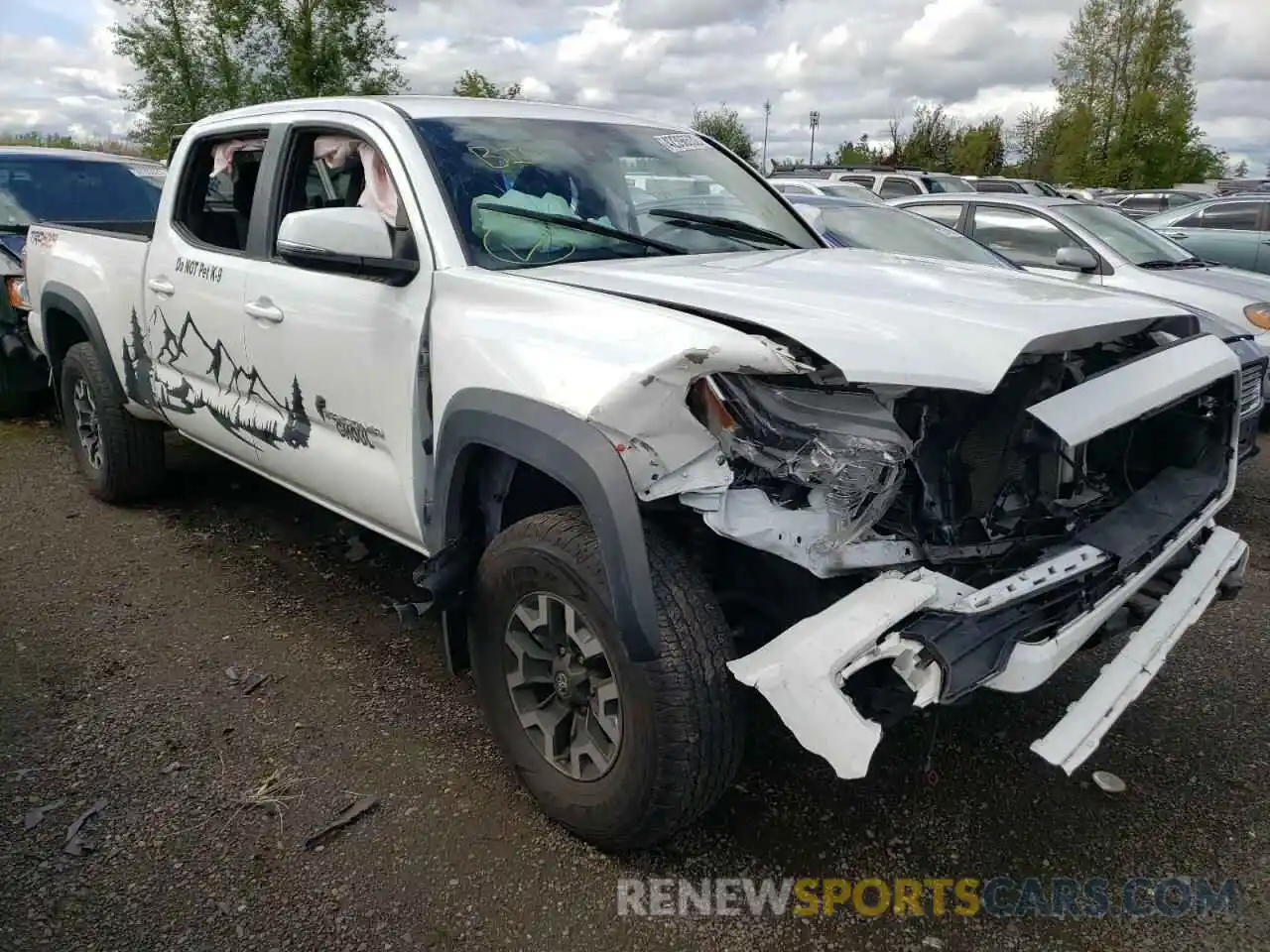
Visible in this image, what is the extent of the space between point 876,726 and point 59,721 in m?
2.58

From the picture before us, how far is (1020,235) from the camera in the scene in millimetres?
7789

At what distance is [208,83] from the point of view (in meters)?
24.7

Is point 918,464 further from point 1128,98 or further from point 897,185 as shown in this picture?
point 1128,98

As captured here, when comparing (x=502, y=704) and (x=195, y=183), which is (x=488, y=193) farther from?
(x=195, y=183)

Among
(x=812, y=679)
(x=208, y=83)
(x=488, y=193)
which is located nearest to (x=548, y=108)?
(x=488, y=193)

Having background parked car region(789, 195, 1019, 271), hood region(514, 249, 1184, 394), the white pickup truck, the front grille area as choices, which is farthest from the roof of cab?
the front grille area

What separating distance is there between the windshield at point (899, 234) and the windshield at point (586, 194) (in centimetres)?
284

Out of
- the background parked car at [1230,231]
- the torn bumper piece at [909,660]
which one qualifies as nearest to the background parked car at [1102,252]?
the background parked car at [1230,231]

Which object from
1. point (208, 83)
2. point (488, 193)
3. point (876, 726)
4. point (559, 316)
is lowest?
point (876, 726)

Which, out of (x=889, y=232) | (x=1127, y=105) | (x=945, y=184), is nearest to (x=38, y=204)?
(x=889, y=232)

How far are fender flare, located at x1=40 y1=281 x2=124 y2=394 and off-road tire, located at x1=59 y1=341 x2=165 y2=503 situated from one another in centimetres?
5

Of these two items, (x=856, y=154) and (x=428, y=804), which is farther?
(x=856, y=154)

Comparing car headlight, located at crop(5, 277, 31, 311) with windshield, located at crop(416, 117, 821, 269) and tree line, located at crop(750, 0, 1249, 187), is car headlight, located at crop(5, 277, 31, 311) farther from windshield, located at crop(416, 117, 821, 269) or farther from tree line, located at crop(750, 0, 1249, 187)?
tree line, located at crop(750, 0, 1249, 187)

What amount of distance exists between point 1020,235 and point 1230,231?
575 cm
